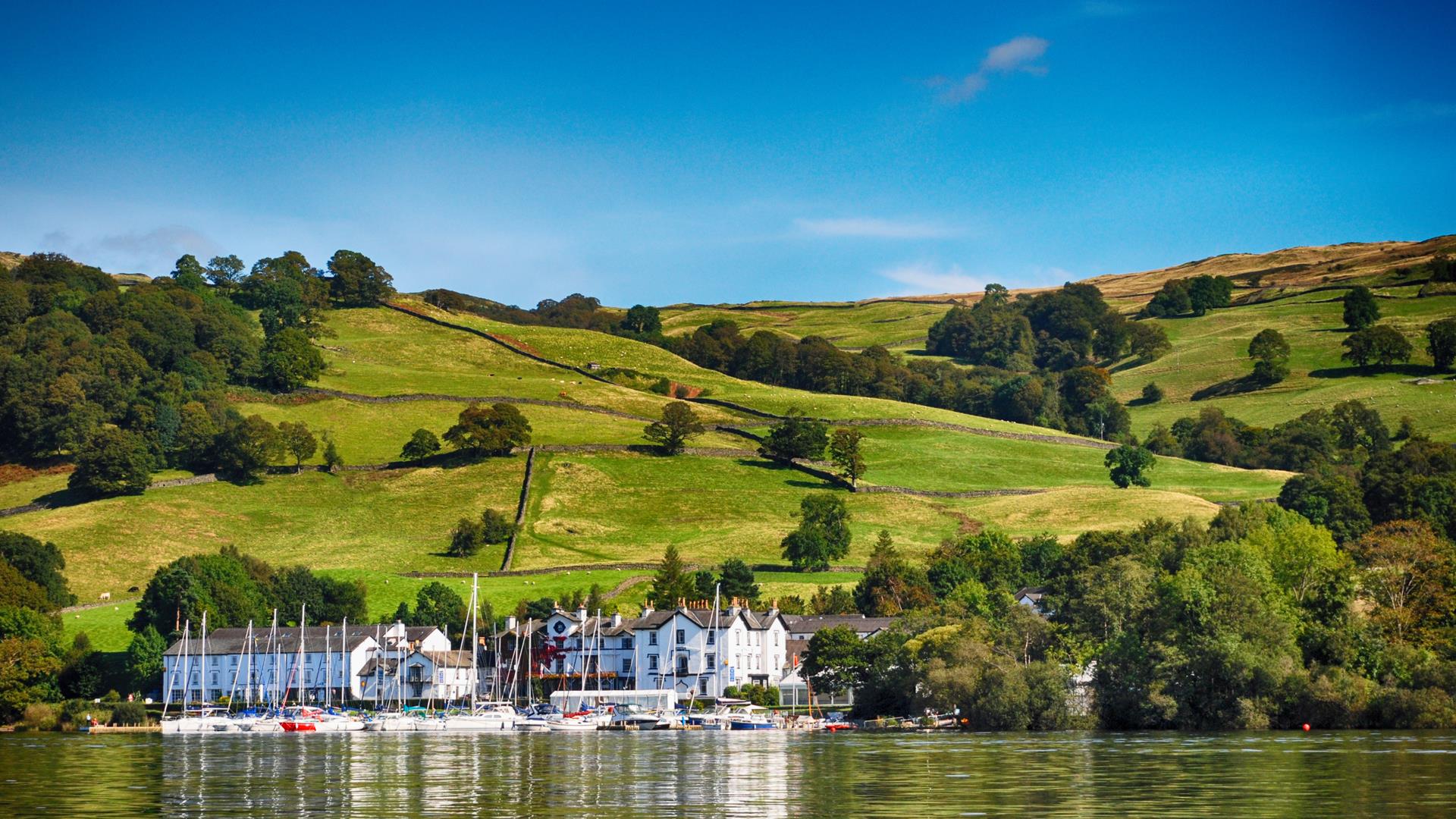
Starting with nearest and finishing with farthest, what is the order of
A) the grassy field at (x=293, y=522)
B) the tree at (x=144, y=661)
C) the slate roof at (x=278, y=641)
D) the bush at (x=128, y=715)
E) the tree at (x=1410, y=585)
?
1. the tree at (x=1410, y=585)
2. the bush at (x=128, y=715)
3. the tree at (x=144, y=661)
4. the slate roof at (x=278, y=641)
5. the grassy field at (x=293, y=522)

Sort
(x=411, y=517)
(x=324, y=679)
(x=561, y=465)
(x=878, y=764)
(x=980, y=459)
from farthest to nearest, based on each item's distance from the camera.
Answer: (x=980, y=459)
(x=561, y=465)
(x=411, y=517)
(x=324, y=679)
(x=878, y=764)

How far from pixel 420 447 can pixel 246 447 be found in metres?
18.7

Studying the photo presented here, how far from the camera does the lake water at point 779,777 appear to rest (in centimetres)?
4231

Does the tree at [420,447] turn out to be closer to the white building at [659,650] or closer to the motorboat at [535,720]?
the white building at [659,650]

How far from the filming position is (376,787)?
51.6 m

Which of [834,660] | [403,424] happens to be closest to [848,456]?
[403,424]

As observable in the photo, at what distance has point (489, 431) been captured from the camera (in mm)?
169250

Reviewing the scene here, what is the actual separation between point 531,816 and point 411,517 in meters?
118

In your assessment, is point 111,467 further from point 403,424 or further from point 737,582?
point 737,582

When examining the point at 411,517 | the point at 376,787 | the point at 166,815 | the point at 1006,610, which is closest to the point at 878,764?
the point at 376,787

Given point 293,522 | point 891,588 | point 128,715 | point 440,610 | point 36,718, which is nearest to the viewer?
point 36,718

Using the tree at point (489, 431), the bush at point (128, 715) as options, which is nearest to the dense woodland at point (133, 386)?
the tree at point (489, 431)

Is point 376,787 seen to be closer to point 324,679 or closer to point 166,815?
point 166,815

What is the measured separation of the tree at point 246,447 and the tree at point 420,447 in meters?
14.2
